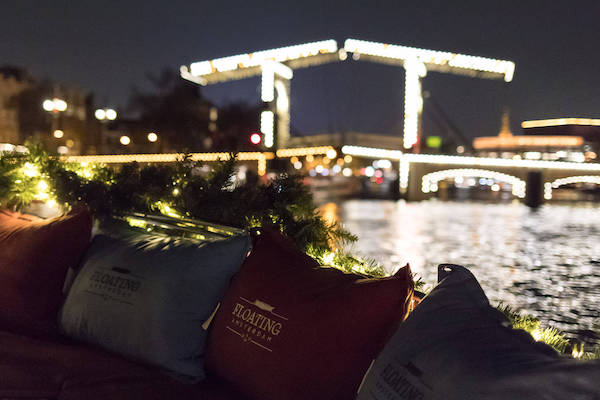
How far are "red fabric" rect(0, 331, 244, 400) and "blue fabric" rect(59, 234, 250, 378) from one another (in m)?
0.06

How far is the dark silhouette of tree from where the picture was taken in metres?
53.5

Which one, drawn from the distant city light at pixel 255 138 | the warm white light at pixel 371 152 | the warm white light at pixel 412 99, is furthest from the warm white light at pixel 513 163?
the distant city light at pixel 255 138

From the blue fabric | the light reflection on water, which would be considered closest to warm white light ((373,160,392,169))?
the light reflection on water

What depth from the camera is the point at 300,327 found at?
1351mm

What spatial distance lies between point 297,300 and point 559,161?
44.4 m

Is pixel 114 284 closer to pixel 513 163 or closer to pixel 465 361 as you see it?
pixel 465 361

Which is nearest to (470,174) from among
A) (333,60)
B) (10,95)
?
(333,60)

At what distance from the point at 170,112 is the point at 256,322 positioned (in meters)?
54.5

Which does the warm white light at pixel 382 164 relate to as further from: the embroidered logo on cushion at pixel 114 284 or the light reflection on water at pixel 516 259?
the embroidered logo on cushion at pixel 114 284

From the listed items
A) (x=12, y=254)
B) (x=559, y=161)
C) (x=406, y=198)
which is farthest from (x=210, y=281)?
(x=559, y=161)

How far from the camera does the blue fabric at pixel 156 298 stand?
5.46 feet

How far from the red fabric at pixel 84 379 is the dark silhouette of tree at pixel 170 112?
52.5m

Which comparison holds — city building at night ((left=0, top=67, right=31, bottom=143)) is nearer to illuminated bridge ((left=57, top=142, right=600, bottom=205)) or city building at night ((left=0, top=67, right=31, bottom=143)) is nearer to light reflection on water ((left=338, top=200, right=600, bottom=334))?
illuminated bridge ((left=57, top=142, right=600, bottom=205))

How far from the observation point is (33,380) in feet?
5.08
